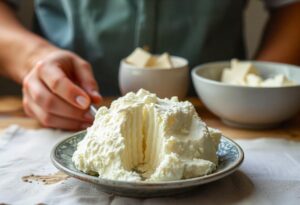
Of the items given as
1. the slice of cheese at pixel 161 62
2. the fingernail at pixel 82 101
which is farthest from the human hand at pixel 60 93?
the slice of cheese at pixel 161 62

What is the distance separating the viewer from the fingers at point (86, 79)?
74cm

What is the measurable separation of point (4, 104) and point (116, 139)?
17.3 inches

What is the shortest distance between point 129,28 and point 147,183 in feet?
1.88

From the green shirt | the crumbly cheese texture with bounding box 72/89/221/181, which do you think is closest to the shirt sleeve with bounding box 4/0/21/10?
the green shirt

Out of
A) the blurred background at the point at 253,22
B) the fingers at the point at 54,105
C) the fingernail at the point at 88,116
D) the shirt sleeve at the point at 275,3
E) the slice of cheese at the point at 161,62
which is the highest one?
the shirt sleeve at the point at 275,3

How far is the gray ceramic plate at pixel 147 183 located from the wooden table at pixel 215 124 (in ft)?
0.60

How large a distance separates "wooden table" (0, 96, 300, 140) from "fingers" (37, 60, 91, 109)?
0.07 metres

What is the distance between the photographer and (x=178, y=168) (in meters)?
0.46

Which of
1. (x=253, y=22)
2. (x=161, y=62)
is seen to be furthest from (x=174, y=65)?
(x=253, y=22)

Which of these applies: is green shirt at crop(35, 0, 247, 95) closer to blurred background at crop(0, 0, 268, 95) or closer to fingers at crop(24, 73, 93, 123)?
fingers at crop(24, 73, 93, 123)

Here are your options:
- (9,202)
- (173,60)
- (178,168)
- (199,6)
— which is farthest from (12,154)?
(199,6)

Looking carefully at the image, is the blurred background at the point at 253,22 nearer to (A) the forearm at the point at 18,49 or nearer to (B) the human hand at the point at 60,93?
(A) the forearm at the point at 18,49

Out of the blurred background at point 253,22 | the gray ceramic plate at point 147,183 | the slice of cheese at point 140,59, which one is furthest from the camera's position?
the blurred background at point 253,22

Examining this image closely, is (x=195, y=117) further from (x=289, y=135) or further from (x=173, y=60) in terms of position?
(x=173, y=60)
